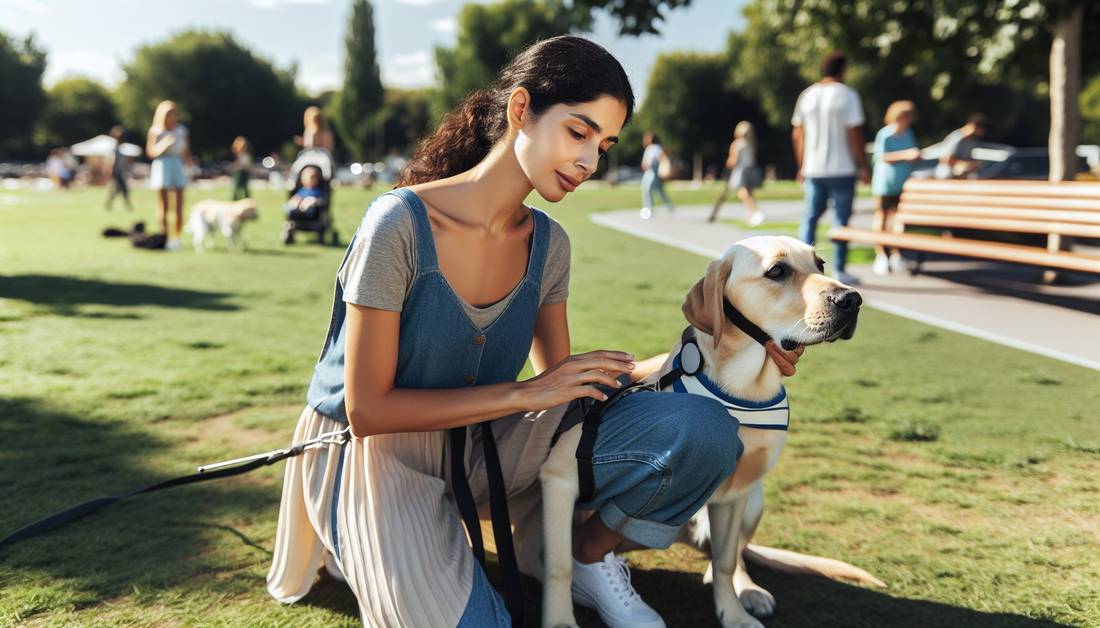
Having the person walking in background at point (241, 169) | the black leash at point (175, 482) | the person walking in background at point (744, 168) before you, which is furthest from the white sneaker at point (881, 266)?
the person walking in background at point (241, 169)

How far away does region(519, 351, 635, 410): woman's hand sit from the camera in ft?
7.62

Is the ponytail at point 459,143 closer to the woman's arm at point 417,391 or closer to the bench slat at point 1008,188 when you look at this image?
the woman's arm at point 417,391

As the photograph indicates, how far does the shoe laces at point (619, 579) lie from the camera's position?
2.63m

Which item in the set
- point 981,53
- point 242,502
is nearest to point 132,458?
point 242,502

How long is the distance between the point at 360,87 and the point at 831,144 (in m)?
67.7

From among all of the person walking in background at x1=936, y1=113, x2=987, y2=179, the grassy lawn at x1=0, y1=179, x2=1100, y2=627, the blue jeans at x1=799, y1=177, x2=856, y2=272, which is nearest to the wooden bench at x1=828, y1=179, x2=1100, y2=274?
the blue jeans at x1=799, y1=177, x2=856, y2=272

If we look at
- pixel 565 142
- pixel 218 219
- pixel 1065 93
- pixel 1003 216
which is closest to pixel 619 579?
pixel 565 142

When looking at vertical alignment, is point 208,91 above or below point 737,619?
above

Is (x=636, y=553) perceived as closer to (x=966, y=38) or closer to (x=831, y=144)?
(x=831, y=144)

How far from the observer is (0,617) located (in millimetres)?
2656

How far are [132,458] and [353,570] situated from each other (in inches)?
93.3

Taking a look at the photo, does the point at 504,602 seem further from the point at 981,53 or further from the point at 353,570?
the point at 981,53

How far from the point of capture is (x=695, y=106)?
69.1m

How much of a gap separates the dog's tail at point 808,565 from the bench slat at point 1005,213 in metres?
6.84
